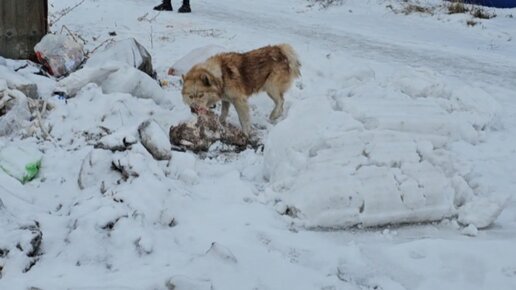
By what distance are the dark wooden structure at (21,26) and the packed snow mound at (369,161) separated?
142 inches

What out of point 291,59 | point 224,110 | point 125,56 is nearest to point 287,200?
point 224,110

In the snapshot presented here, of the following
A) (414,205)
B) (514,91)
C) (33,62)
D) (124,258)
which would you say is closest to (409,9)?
(514,91)

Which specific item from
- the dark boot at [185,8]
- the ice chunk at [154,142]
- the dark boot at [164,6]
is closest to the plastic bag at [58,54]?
the ice chunk at [154,142]

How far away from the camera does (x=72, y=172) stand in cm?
451

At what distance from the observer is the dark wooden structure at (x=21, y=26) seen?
21.8ft

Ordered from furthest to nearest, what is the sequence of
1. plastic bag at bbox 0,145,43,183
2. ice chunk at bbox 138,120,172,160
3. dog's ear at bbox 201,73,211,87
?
1. dog's ear at bbox 201,73,211,87
2. ice chunk at bbox 138,120,172,160
3. plastic bag at bbox 0,145,43,183

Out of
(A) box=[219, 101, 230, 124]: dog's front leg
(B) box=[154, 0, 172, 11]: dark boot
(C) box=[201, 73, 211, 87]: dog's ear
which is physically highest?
(C) box=[201, 73, 211, 87]: dog's ear

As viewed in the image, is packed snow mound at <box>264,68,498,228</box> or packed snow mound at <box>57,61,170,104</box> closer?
packed snow mound at <box>264,68,498,228</box>

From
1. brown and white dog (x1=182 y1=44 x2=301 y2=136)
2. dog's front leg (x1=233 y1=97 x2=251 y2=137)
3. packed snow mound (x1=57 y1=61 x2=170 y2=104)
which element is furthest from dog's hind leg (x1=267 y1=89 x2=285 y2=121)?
packed snow mound (x1=57 y1=61 x2=170 y2=104)

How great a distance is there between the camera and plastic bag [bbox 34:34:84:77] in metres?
6.64

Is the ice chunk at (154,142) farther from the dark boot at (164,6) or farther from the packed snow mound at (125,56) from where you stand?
the dark boot at (164,6)

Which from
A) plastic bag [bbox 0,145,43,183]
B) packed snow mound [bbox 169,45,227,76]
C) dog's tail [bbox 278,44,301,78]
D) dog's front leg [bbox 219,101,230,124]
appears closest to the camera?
plastic bag [bbox 0,145,43,183]

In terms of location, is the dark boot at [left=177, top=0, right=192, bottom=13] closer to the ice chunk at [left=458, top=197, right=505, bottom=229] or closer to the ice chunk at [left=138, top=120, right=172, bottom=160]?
the ice chunk at [left=138, top=120, right=172, bottom=160]

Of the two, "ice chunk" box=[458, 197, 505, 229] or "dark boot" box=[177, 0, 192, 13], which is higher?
"ice chunk" box=[458, 197, 505, 229]
